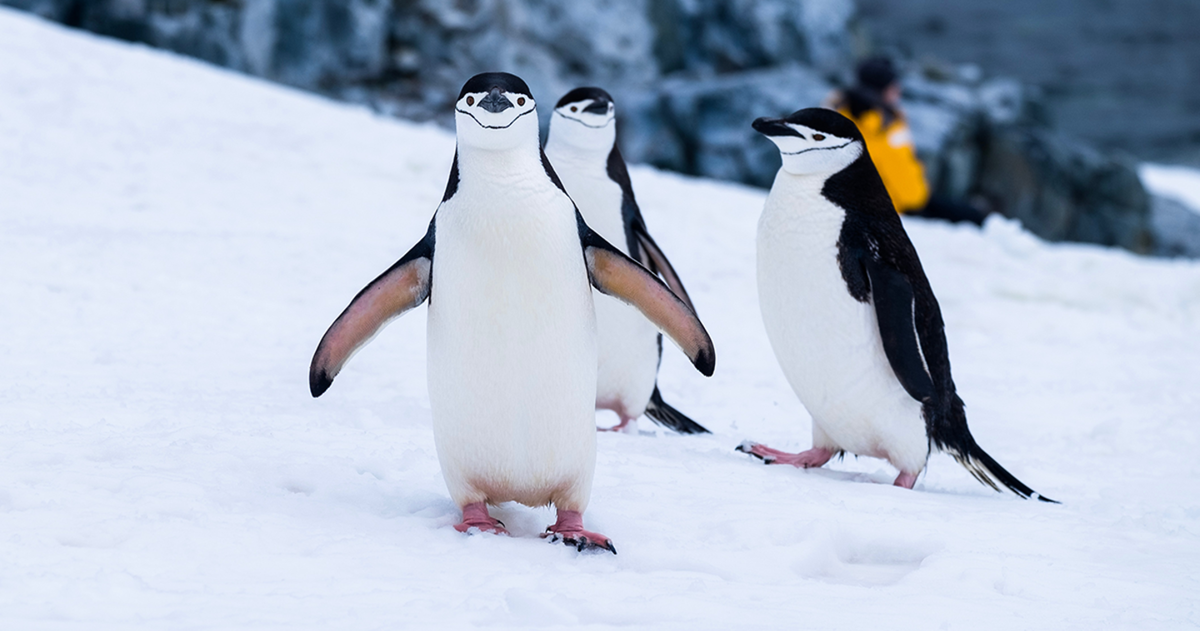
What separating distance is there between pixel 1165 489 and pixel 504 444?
2291 millimetres

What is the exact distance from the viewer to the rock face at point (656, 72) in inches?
614

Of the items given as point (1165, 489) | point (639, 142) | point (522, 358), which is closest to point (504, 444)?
point (522, 358)

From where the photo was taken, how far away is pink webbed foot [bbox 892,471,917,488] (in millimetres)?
3156

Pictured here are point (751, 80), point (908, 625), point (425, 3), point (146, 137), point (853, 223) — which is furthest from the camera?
point (425, 3)

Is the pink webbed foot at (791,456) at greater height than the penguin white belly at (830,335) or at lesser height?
lesser

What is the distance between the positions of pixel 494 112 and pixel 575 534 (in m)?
0.85

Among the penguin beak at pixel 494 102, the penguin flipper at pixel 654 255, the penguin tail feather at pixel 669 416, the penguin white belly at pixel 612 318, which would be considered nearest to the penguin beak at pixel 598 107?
the penguin white belly at pixel 612 318

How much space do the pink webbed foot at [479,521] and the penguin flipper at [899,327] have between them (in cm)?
130

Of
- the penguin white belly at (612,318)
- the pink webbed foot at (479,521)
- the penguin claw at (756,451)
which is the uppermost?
the penguin white belly at (612,318)

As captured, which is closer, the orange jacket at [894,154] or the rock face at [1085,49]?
the orange jacket at [894,154]

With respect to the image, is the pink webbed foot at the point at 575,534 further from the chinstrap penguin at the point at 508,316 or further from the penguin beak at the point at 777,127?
the penguin beak at the point at 777,127

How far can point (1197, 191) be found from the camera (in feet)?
69.1

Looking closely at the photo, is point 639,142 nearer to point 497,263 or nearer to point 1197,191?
point 1197,191

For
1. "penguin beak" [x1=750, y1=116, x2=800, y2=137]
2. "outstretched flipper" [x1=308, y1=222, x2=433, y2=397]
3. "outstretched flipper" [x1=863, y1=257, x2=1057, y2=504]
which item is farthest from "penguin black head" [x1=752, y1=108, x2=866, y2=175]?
"outstretched flipper" [x1=308, y1=222, x2=433, y2=397]
